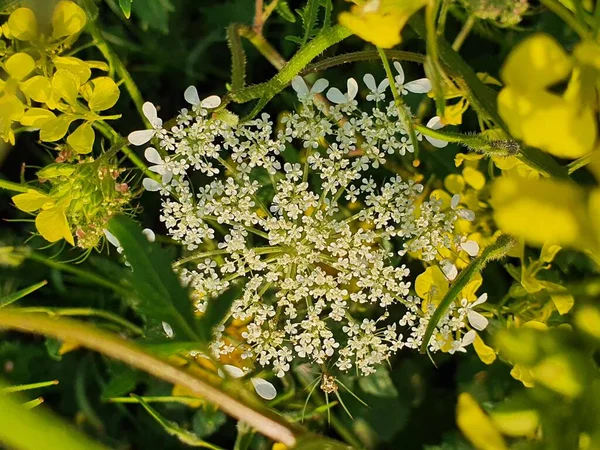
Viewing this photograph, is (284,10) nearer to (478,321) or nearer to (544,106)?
(478,321)

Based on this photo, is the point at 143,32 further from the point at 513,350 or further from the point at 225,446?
the point at 513,350

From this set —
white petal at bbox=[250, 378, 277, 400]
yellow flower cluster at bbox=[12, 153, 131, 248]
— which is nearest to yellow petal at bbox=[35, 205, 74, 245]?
yellow flower cluster at bbox=[12, 153, 131, 248]

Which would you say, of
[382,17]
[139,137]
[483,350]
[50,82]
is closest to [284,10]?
[139,137]

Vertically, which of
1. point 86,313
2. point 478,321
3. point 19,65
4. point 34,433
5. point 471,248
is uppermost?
point 34,433

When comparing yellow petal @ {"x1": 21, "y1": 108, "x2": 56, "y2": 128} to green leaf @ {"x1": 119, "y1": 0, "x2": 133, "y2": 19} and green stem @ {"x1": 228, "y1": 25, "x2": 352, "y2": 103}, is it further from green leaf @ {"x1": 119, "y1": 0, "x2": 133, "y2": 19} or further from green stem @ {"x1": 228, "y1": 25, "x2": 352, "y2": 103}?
green stem @ {"x1": 228, "y1": 25, "x2": 352, "y2": 103}

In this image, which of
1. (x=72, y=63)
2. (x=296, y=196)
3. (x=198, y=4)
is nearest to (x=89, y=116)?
(x=72, y=63)

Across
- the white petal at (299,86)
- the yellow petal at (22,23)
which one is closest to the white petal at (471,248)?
the white petal at (299,86)
